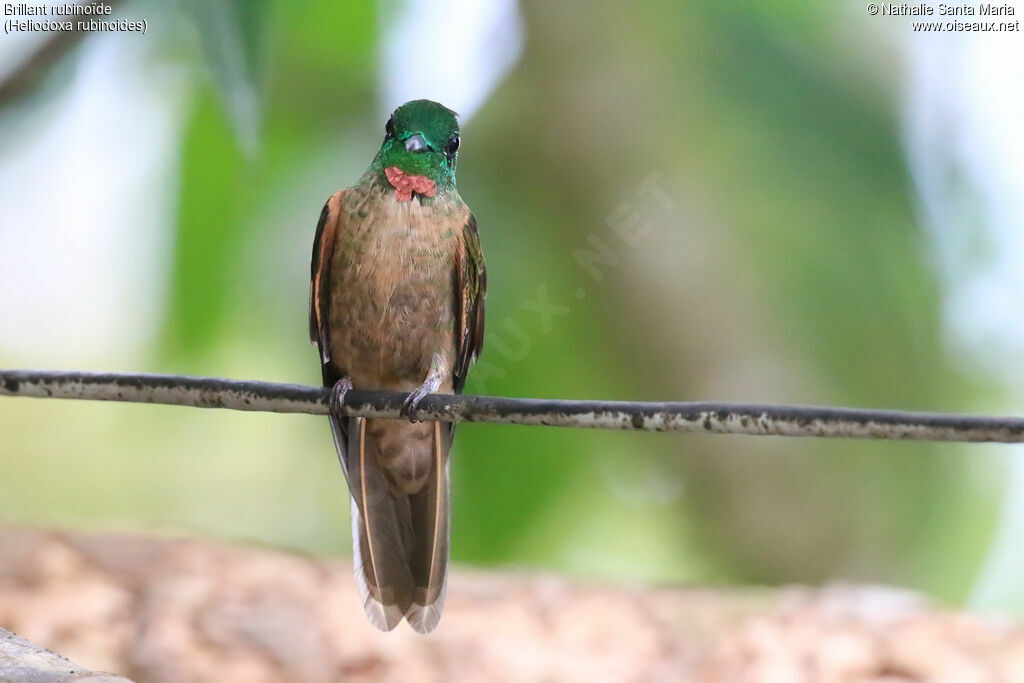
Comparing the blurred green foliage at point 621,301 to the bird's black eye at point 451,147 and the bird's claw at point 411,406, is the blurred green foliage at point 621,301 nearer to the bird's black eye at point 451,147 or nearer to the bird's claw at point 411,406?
the bird's black eye at point 451,147

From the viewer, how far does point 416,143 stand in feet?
4.94

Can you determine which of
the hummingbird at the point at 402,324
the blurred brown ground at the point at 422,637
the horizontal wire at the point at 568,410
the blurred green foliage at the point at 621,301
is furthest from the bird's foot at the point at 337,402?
the blurred green foliage at the point at 621,301

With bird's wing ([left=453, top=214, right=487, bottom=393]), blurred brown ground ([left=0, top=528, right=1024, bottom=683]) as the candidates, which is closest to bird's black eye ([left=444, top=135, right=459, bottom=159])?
bird's wing ([left=453, top=214, right=487, bottom=393])

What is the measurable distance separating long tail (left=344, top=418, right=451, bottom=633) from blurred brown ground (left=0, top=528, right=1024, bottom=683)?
49cm

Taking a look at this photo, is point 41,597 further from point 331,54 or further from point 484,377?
point 331,54

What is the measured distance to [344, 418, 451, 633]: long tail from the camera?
64.8 inches

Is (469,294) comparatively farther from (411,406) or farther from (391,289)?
(411,406)

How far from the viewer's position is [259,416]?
9.70 ft

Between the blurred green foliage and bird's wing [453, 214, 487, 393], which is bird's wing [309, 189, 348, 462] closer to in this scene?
bird's wing [453, 214, 487, 393]

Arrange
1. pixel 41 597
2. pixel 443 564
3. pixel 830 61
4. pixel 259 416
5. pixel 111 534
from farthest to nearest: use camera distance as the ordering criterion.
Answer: pixel 259 416 < pixel 830 61 < pixel 111 534 < pixel 41 597 < pixel 443 564

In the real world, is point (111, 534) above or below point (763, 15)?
below

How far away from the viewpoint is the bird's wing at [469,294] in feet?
5.34

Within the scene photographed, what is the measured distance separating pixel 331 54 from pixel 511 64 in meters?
0.51

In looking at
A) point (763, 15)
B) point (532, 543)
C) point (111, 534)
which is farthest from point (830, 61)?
point (111, 534)
